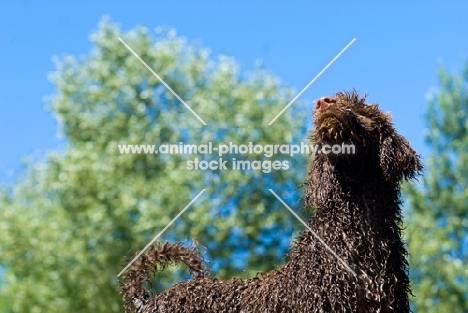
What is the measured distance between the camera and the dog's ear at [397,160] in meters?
4.77

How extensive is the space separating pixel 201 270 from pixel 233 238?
5.60 meters

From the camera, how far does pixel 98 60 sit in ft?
45.5

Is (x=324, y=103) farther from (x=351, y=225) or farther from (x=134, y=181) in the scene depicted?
(x=134, y=181)

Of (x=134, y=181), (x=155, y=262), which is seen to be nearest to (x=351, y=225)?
(x=155, y=262)

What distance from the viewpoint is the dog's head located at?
15.6ft

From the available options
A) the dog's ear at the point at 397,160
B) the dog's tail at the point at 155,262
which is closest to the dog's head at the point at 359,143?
the dog's ear at the point at 397,160

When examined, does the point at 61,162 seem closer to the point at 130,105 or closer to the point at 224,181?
the point at 130,105

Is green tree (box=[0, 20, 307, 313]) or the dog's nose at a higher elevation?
green tree (box=[0, 20, 307, 313])

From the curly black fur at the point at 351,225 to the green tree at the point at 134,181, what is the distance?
17.8 ft

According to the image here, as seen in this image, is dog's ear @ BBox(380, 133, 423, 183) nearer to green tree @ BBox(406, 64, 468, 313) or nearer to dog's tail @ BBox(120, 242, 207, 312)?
dog's tail @ BBox(120, 242, 207, 312)

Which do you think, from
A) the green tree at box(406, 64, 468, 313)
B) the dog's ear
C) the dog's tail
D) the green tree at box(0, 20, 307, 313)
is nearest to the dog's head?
the dog's ear

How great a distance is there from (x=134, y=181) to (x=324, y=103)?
7.56m

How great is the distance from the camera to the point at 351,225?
15.6 feet

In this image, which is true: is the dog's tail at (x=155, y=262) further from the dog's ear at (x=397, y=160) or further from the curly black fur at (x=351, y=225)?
the dog's ear at (x=397, y=160)
